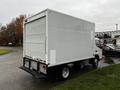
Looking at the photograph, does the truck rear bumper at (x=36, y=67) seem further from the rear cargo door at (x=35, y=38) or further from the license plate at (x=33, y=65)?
the rear cargo door at (x=35, y=38)

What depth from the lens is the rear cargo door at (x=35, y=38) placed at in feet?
16.3

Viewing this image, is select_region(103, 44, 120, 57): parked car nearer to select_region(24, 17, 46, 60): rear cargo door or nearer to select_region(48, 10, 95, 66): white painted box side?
select_region(48, 10, 95, 66): white painted box side

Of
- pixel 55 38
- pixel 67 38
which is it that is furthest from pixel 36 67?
pixel 67 38

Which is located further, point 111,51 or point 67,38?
point 111,51

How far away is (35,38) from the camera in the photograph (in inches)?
217

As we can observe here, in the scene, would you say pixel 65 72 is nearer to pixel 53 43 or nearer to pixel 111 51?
pixel 53 43

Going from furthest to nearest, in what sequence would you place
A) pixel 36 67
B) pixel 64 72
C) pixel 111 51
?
pixel 111 51 → pixel 64 72 → pixel 36 67

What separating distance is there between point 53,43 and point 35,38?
1204 millimetres

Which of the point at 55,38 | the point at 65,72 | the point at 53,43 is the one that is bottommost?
the point at 65,72

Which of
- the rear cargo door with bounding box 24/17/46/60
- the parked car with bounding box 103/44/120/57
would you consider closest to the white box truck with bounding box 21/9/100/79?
the rear cargo door with bounding box 24/17/46/60

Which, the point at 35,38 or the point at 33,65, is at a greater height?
the point at 35,38

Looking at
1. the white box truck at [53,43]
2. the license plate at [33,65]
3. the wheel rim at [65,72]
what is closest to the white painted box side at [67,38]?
the white box truck at [53,43]

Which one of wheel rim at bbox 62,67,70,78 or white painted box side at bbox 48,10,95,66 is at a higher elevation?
white painted box side at bbox 48,10,95,66

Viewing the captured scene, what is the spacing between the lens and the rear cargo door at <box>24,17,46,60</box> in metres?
4.97
